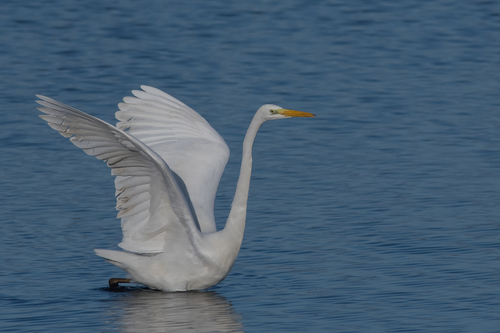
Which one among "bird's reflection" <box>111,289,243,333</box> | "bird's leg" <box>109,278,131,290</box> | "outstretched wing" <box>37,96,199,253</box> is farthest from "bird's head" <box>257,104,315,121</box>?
"bird's leg" <box>109,278,131,290</box>

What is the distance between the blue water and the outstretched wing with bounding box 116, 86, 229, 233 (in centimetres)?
96

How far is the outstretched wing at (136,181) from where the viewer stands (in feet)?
29.7

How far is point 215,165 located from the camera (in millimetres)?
11453

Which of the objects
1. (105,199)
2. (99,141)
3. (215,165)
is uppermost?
(99,141)

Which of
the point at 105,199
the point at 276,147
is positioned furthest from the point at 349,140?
the point at 105,199

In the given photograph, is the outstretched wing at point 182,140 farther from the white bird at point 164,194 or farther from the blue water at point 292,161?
the blue water at point 292,161

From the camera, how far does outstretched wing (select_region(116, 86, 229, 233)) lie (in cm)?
1120

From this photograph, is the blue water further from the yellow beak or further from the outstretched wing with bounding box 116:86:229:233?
the yellow beak

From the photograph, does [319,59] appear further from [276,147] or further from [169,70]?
[276,147]

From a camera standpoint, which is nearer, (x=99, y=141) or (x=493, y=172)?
(x=99, y=141)

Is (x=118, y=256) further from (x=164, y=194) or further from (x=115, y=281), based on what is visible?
(x=164, y=194)

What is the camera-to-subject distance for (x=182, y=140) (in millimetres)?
11781

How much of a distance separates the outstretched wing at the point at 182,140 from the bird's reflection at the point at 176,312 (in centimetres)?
99

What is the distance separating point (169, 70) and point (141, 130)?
8.72 m
